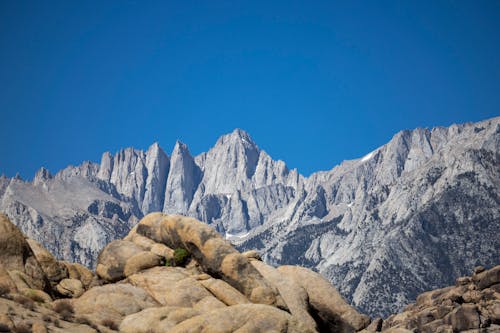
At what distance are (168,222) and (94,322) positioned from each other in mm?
15575

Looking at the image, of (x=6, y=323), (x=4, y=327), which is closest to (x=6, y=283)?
(x=6, y=323)

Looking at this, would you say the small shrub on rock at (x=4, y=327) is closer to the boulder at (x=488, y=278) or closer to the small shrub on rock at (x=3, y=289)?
the small shrub on rock at (x=3, y=289)

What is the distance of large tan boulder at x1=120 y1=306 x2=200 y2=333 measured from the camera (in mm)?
33375

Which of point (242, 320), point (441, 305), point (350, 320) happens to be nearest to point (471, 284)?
point (441, 305)

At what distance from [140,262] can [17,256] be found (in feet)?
A: 30.1

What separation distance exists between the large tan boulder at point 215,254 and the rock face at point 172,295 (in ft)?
0.23

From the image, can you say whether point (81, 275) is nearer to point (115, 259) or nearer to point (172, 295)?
point (115, 259)

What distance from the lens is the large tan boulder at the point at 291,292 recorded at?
138 feet

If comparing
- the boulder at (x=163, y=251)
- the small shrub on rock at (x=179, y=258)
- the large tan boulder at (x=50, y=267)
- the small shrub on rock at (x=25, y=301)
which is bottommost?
the small shrub on rock at (x=25, y=301)

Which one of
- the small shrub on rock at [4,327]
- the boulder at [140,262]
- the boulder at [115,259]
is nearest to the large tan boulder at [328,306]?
the boulder at [140,262]

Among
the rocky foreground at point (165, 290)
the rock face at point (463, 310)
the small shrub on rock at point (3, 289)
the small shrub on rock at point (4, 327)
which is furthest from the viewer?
the rock face at point (463, 310)

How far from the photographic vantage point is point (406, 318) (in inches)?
4968

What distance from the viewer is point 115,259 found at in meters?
47.0

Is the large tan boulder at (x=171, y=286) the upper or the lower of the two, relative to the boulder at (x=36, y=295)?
upper
